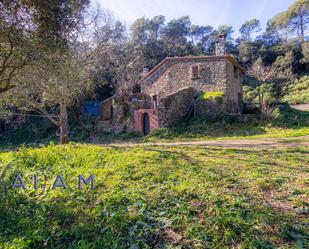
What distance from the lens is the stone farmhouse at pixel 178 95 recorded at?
1609 centimetres

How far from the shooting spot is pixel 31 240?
336cm

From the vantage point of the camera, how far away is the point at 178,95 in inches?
648

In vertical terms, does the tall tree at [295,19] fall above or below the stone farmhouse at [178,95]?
above

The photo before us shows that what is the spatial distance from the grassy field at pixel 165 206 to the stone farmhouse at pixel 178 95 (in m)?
9.99

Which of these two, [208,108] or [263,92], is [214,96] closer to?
[208,108]

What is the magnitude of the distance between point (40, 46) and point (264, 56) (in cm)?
3697

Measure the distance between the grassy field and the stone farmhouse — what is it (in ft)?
32.8

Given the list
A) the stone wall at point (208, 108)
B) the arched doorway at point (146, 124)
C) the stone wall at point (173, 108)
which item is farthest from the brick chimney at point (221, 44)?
the arched doorway at point (146, 124)

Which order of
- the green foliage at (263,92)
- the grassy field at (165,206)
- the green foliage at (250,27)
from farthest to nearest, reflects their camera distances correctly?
the green foliage at (250,27) → the green foliage at (263,92) → the grassy field at (165,206)

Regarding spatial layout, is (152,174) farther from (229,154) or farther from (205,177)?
(229,154)

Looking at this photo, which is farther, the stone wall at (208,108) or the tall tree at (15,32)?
the stone wall at (208,108)

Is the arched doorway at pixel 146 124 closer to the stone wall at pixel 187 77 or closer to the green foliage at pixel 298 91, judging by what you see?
the stone wall at pixel 187 77

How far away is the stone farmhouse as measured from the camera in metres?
16.1

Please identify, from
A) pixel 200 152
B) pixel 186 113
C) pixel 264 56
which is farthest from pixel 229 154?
pixel 264 56
